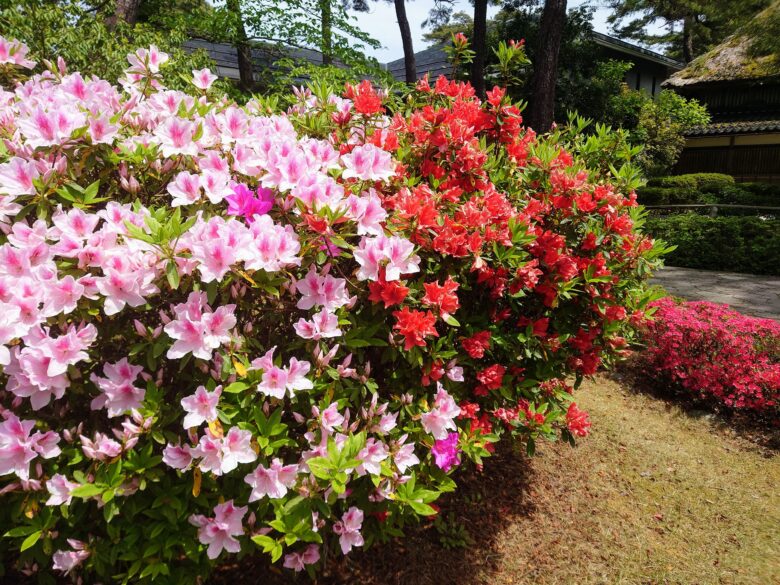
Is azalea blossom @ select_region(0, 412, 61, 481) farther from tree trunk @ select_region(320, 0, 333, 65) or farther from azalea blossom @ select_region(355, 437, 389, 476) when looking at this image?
tree trunk @ select_region(320, 0, 333, 65)

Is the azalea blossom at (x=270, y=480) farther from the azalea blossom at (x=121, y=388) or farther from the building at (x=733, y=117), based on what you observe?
the building at (x=733, y=117)

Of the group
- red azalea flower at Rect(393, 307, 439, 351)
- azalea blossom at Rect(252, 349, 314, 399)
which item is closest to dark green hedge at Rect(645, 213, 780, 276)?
red azalea flower at Rect(393, 307, 439, 351)

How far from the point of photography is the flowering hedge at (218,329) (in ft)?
5.11

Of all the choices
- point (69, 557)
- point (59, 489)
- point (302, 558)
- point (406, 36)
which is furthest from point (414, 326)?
point (406, 36)

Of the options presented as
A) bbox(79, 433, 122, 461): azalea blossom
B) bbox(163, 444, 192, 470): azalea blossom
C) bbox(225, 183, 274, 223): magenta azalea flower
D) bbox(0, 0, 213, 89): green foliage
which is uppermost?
bbox(0, 0, 213, 89): green foliage

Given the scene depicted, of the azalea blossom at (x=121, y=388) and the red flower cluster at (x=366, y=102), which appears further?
the red flower cluster at (x=366, y=102)

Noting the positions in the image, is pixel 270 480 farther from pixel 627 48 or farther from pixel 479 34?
pixel 627 48

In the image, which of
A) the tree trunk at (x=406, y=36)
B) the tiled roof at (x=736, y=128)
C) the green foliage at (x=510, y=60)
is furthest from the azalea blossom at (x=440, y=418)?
the tiled roof at (x=736, y=128)

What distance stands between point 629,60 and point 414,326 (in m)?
26.1

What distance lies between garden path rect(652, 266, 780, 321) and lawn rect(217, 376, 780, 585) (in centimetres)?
430

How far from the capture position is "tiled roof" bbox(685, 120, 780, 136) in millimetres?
18875

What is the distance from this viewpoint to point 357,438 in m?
1.71

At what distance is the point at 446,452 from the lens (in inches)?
86.7

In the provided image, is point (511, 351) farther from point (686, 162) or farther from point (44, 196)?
point (686, 162)
